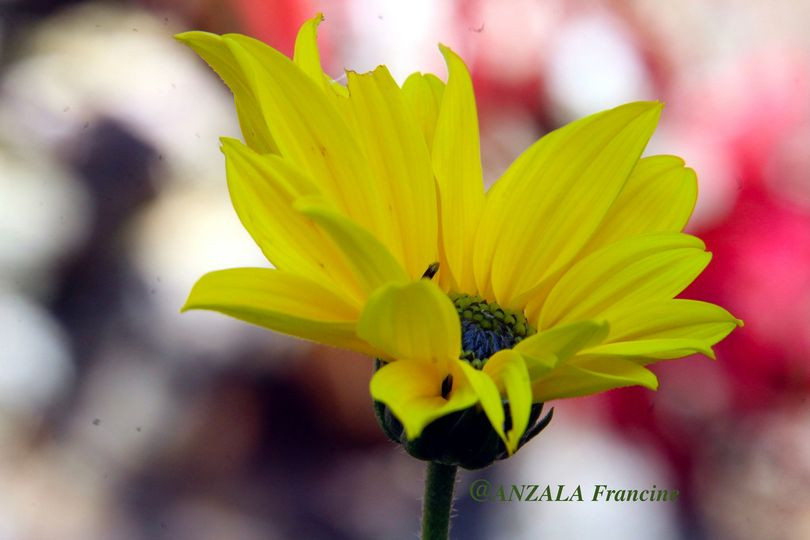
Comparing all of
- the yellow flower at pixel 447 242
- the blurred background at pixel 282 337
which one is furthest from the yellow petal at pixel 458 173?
the blurred background at pixel 282 337

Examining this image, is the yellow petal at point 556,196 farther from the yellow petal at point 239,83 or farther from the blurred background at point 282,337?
the blurred background at point 282,337

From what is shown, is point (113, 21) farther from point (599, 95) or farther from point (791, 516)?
point (791, 516)

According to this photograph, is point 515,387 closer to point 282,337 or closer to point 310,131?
point 310,131

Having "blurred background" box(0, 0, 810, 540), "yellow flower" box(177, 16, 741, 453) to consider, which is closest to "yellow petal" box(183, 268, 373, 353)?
"yellow flower" box(177, 16, 741, 453)

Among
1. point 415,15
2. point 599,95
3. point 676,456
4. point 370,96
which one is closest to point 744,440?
point 676,456

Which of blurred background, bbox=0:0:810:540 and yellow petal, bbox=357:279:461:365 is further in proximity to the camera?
blurred background, bbox=0:0:810:540

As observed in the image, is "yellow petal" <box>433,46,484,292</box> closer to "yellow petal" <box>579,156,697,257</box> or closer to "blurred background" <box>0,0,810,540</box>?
"yellow petal" <box>579,156,697,257</box>

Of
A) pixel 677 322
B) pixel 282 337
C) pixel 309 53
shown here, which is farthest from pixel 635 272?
pixel 282 337
